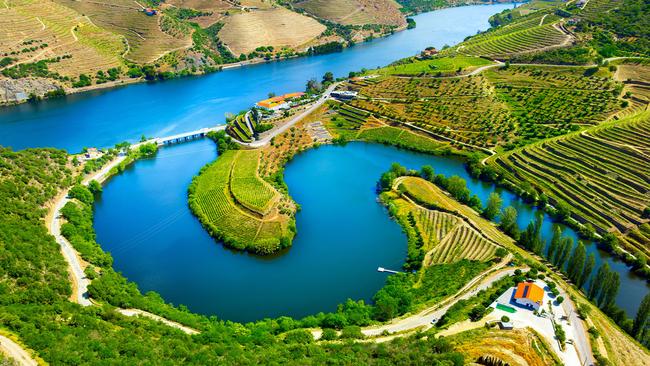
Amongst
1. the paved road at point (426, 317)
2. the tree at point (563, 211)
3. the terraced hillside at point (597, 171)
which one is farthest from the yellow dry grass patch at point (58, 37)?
the tree at point (563, 211)

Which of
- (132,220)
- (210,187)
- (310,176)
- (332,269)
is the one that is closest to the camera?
A: (332,269)

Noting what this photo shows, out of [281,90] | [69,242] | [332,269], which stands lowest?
[332,269]

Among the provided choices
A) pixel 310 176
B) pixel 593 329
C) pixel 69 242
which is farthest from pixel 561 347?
pixel 69 242

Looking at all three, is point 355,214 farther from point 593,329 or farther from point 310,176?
point 593,329

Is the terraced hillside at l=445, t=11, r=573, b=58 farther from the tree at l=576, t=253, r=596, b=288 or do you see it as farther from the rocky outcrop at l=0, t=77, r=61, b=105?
the rocky outcrop at l=0, t=77, r=61, b=105

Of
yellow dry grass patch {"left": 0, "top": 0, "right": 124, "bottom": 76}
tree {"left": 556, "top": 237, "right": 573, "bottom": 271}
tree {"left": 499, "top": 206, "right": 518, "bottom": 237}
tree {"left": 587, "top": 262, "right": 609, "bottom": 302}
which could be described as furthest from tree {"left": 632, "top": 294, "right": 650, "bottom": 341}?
yellow dry grass patch {"left": 0, "top": 0, "right": 124, "bottom": 76}

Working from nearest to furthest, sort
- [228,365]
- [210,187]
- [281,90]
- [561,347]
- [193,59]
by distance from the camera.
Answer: [228,365], [561,347], [210,187], [281,90], [193,59]
